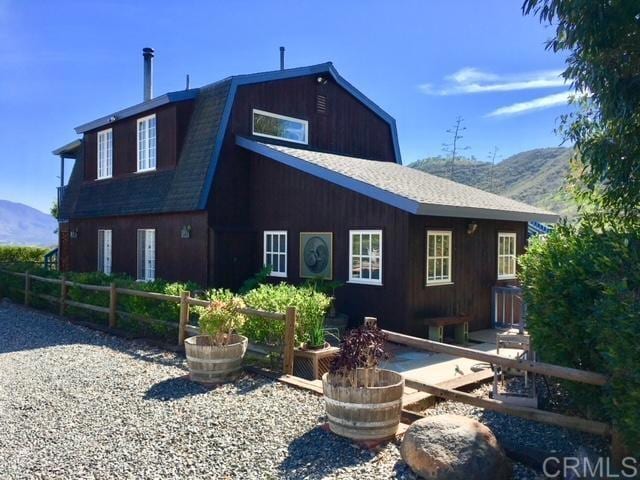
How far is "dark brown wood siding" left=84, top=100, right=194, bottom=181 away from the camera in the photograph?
12508 mm

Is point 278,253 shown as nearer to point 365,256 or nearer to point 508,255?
point 365,256

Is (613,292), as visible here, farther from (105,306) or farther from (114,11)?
(114,11)

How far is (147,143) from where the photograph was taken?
13633mm

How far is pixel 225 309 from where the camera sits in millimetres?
6391

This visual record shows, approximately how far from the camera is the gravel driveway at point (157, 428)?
3955 mm

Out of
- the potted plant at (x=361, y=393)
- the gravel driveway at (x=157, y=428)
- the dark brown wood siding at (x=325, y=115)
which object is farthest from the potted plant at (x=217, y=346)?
the dark brown wood siding at (x=325, y=115)

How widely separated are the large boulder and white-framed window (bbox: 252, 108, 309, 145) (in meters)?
9.73

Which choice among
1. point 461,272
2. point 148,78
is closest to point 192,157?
point 148,78

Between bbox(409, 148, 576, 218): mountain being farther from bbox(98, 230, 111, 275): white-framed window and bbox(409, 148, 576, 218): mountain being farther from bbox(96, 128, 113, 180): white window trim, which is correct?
bbox(98, 230, 111, 275): white-framed window

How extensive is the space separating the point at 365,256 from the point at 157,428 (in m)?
5.44

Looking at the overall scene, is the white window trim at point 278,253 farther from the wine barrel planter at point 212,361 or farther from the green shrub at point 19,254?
the green shrub at point 19,254

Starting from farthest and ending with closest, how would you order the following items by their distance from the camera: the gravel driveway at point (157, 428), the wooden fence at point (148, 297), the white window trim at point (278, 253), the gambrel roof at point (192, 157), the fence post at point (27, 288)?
the fence post at point (27, 288) → the gambrel roof at point (192, 157) → the white window trim at point (278, 253) → the wooden fence at point (148, 297) → the gravel driveway at point (157, 428)

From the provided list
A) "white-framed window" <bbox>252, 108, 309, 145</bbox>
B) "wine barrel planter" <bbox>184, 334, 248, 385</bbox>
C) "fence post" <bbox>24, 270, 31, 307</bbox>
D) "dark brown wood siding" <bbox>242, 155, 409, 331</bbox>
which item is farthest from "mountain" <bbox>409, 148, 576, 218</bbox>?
"wine barrel planter" <bbox>184, 334, 248, 385</bbox>

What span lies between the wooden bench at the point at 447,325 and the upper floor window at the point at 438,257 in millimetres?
728
